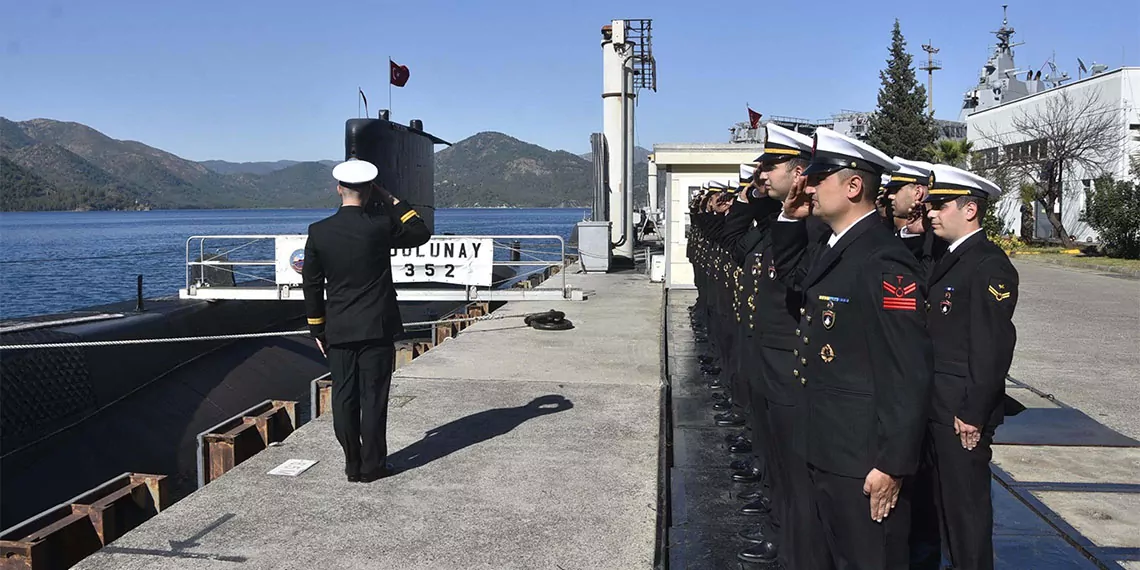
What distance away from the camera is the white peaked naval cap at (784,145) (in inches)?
164

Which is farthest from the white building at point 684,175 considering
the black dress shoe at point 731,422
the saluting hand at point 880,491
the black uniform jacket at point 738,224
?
the saluting hand at point 880,491

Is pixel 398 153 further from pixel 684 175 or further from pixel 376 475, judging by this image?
pixel 376 475

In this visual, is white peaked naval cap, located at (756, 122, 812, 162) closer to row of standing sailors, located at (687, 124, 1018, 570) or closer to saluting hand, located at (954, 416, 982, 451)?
row of standing sailors, located at (687, 124, 1018, 570)

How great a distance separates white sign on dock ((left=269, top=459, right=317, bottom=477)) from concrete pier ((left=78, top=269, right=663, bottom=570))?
0.22ft

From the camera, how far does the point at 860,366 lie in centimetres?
308

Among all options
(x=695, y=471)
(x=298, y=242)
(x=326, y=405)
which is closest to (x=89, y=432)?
(x=326, y=405)

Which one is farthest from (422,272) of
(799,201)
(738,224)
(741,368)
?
(799,201)

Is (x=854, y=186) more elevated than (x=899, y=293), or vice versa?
(x=854, y=186)

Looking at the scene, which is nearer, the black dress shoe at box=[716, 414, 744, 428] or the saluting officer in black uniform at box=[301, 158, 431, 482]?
the saluting officer in black uniform at box=[301, 158, 431, 482]

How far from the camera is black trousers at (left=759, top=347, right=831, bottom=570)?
355cm

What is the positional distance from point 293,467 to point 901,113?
46846 millimetres

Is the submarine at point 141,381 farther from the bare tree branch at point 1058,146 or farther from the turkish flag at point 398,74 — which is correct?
the bare tree branch at point 1058,146

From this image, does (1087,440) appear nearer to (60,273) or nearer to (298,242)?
(298,242)

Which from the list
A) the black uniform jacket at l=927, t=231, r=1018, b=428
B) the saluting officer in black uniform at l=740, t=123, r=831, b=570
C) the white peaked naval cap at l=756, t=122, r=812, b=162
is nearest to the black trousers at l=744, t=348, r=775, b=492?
the saluting officer in black uniform at l=740, t=123, r=831, b=570
